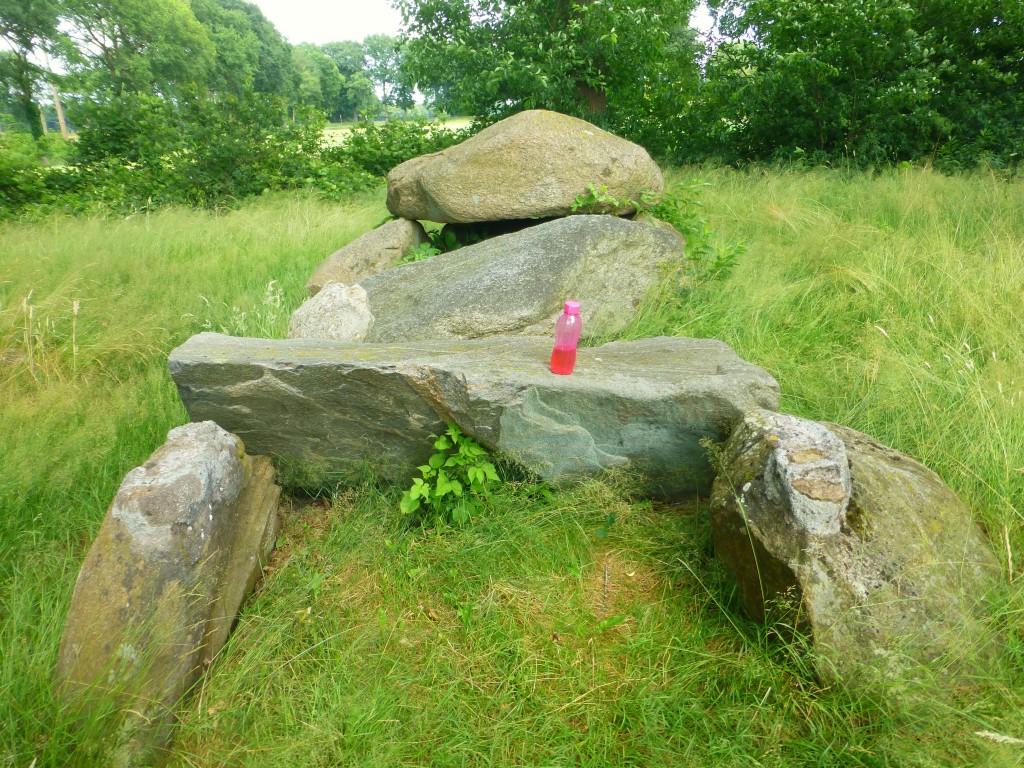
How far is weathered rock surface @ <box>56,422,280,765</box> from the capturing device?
2008 millimetres

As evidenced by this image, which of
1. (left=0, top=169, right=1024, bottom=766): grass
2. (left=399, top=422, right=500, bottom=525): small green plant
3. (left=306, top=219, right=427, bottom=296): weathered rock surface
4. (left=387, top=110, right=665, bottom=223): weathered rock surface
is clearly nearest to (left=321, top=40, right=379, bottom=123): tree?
(left=306, top=219, right=427, bottom=296): weathered rock surface

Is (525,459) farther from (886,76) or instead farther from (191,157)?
(886,76)

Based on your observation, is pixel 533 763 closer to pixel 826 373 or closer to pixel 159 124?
pixel 826 373

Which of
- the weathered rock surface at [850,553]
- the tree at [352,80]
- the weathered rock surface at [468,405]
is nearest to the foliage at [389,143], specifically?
the tree at [352,80]

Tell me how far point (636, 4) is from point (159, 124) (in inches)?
316

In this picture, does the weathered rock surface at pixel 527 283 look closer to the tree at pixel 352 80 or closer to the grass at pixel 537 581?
the grass at pixel 537 581

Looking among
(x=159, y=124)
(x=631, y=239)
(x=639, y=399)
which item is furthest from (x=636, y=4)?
(x=639, y=399)

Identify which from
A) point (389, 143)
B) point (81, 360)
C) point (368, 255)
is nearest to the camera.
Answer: point (81, 360)

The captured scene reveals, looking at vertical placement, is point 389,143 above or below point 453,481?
above

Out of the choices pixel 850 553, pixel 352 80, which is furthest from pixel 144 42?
pixel 850 553

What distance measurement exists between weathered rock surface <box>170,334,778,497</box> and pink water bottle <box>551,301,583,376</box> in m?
0.06

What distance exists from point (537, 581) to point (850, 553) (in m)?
1.18

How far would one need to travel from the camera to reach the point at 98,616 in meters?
2.11

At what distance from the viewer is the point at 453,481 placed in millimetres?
3004
